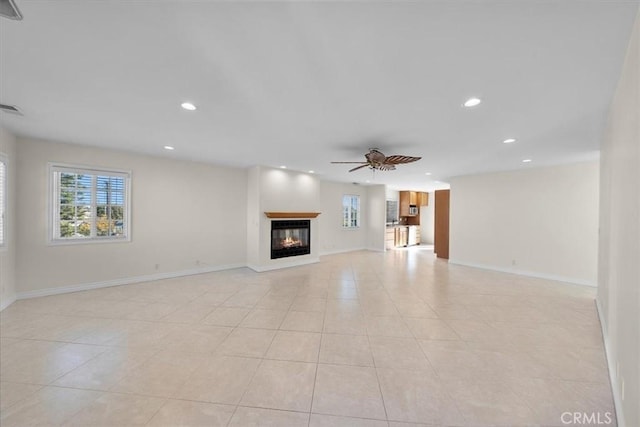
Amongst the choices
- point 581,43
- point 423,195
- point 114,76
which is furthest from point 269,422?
point 423,195

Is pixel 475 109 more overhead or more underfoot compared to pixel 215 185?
more overhead

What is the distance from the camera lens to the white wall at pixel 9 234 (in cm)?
337

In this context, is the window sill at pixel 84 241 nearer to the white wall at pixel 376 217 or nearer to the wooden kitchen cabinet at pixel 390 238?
the white wall at pixel 376 217

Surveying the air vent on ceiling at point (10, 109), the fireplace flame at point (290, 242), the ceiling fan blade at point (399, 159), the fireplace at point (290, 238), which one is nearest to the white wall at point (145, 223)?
the fireplace at point (290, 238)

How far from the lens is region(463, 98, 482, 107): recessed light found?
2.25 m

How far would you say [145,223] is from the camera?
16.0ft

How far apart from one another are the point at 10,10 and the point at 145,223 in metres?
4.27

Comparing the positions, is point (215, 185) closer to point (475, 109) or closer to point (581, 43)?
point (475, 109)

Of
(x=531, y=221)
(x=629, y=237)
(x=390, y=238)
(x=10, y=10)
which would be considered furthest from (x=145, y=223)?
(x=531, y=221)

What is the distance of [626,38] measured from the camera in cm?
146

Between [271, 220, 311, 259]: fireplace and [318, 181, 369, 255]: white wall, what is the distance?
130 centimetres

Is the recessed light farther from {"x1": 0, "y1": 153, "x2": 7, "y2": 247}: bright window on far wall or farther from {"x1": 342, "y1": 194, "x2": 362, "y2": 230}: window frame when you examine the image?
{"x1": 342, "y1": 194, "x2": 362, "y2": 230}: window frame

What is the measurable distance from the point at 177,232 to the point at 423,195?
10164 mm

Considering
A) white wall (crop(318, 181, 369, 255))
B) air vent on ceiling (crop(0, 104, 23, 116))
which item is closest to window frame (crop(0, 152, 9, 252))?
air vent on ceiling (crop(0, 104, 23, 116))
